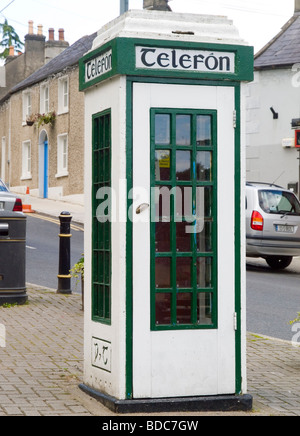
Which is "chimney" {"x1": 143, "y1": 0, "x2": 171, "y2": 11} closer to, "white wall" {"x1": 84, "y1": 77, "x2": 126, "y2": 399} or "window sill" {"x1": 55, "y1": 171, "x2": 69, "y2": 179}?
"window sill" {"x1": 55, "y1": 171, "x2": 69, "y2": 179}

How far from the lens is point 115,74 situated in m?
5.60

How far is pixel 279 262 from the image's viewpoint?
58.4 ft

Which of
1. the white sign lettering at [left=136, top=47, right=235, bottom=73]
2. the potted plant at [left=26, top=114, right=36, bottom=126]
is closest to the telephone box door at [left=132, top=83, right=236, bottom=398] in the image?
the white sign lettering at [left=136, top=47, right=235, bottom=73]

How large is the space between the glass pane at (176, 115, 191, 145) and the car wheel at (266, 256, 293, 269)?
12.2 m

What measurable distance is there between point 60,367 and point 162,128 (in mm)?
2527

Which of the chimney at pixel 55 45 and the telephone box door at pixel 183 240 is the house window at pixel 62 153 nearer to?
the chimney at pixel 55 45

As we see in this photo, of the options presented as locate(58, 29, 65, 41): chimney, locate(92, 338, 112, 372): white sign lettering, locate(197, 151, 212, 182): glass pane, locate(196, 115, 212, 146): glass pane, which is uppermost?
locate(58, 29, 65, 41): chimney

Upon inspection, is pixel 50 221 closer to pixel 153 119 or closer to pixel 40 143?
pixel 40 143

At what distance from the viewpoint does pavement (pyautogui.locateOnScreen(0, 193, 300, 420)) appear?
572 centimetres

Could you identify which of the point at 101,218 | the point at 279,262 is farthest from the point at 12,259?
the point at 279,262

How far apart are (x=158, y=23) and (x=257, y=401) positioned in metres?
2.87

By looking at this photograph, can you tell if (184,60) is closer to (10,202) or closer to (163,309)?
(163,309)

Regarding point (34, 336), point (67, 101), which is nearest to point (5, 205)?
point (34, 336)

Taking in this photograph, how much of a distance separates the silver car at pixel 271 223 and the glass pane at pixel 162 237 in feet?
36.4
